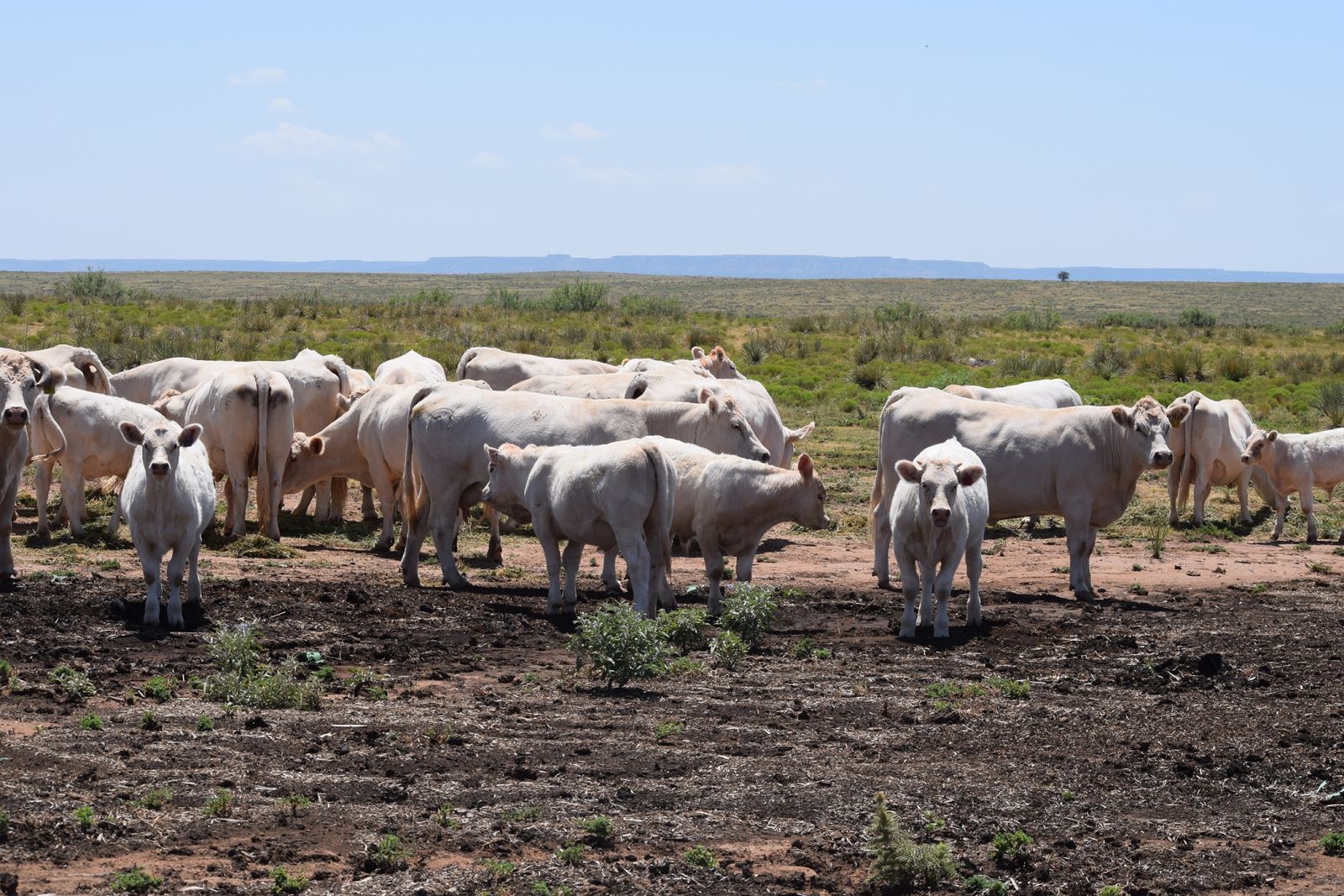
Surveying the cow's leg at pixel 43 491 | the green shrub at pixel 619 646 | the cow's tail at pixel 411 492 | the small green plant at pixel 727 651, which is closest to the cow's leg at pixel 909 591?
the small green plant at pixel 727 651

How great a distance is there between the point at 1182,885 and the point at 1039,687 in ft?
13.5

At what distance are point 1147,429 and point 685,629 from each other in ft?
19.3

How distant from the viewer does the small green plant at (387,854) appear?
697 cm

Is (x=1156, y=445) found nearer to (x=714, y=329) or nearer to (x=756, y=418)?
(x=756, y=418)

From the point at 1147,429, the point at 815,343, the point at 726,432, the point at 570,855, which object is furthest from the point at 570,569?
the point at 815,343

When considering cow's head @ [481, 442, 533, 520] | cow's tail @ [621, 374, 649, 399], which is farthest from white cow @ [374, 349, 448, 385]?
cow's head @ [481, 442, 533, 520]

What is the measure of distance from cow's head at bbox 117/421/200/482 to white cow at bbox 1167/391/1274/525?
13.4 m

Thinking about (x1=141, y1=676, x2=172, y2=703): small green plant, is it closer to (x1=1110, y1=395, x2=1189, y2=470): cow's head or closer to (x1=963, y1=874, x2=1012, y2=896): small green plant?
(x1=963, y1=874, x2=1012, y2=896): small green plant

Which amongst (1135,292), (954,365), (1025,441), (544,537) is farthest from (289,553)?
(1135,292)

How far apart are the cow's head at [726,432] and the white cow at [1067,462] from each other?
1473mm

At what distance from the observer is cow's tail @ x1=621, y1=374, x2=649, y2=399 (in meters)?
18.7

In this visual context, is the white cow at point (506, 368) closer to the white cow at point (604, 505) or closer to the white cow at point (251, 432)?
the white cow at point (251, 432)

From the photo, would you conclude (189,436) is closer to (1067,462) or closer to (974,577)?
(974,577)

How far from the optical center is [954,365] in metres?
43.7
